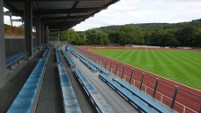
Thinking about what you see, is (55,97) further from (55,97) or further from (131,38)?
(131,38)

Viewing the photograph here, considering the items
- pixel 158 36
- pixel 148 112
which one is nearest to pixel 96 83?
pixel 148 112

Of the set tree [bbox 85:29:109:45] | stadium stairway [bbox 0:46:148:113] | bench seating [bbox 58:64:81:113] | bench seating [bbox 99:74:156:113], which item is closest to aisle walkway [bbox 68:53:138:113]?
stadium stairway [bbox 0:46:148:113]

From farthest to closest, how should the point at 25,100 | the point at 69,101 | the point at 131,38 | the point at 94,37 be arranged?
the point at 131,38 < the point at 94,37 < the point at 69,101 < the point at 25,100

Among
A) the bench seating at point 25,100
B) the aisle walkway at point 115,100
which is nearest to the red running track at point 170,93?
the aisle walkway at point 115,100

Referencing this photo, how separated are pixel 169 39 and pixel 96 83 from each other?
79.7 metres

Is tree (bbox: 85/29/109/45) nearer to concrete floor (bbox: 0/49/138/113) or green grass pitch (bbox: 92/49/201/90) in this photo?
green grass pitch (bbox: 92/49/201/90)

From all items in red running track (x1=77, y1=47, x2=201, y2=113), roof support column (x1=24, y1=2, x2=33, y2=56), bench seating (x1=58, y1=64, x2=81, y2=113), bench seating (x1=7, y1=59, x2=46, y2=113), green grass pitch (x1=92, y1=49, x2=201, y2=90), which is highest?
roof support column (x1=24, y1=2, x2=33, y2=56)

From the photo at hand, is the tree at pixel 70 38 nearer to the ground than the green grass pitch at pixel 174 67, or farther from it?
farther from it

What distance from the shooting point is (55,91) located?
802cm

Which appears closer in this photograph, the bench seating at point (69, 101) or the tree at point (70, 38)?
the bench seating at point (69, 101)

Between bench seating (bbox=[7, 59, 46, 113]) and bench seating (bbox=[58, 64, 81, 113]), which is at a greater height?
bench seating (bbox=[7, 59, 46, 113])

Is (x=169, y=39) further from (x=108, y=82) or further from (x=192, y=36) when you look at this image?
(x=108, y=82)

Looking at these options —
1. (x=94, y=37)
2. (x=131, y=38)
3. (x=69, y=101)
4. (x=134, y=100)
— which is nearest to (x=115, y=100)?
(x=134, y=100)

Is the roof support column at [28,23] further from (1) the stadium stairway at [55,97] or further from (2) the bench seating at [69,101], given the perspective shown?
(2) the bench seating at [69,101]
